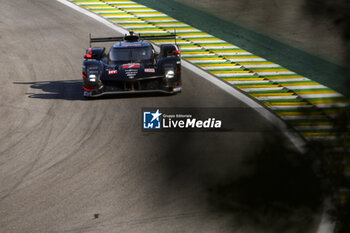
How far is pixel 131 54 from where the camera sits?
1288cm

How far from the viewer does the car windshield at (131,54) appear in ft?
42.0

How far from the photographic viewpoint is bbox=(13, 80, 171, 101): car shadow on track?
12613mm

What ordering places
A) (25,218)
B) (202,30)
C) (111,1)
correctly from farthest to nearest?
(111,1), (202,30), (25,218)

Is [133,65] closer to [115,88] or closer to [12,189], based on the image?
[115,88]

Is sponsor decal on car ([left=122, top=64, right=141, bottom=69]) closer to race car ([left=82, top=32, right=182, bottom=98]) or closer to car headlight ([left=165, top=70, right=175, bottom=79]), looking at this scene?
race car ([left=82, top=32, right=182, bottom=98])

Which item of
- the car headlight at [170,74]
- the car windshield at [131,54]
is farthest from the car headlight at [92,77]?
the car headlight at [170,74]

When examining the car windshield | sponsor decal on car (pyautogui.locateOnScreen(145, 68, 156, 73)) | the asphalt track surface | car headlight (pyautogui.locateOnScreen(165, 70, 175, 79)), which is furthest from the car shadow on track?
the car windshield

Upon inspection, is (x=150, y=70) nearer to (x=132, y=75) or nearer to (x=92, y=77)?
(x=132, y=75)

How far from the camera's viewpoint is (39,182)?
8.13 metres

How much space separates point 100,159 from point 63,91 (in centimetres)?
497

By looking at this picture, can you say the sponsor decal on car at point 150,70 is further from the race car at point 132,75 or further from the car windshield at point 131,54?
the car windshield at point 131,54

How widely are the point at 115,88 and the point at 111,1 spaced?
43.6 feet

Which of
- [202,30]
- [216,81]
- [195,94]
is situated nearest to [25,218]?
[195,94]

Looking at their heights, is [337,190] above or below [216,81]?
above
